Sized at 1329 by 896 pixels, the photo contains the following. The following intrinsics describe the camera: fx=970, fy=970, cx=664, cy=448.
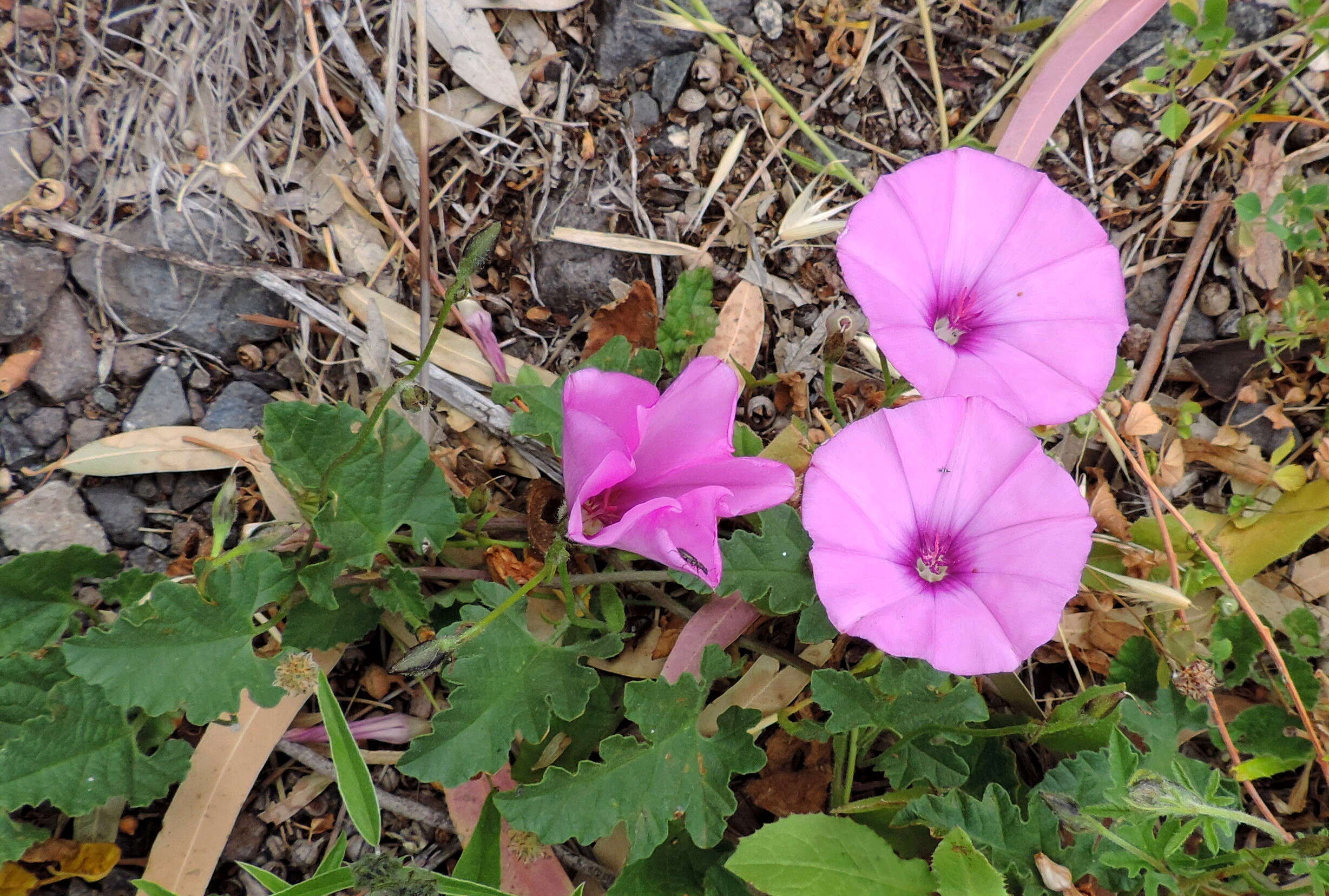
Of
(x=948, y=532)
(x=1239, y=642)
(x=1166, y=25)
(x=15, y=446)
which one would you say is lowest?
(x=15, y=446)

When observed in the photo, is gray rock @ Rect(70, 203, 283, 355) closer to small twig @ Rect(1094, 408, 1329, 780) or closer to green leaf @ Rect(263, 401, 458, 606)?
green leaf @ Rect(263, 401, 458, 606)

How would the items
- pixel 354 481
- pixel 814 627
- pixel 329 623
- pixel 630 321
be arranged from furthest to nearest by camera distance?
pixel 630 321 → pixel 329 623 → pixel 354 481 → pixel 814 627

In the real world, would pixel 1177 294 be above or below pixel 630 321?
above

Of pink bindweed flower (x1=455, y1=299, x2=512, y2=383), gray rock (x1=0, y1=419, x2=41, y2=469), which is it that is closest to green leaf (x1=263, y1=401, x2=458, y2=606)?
pink bindweed flower (x1=455, y1=299, x2=512, y2=383)

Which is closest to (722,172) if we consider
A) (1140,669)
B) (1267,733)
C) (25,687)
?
(1140,669)

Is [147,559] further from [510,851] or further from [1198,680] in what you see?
[1198,680]

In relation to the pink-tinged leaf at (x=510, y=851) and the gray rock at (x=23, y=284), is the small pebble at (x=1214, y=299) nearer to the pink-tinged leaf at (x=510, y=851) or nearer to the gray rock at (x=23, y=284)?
the pink-tinged leaf at (x=510, y=851)

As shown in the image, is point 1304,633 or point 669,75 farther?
point 669,75

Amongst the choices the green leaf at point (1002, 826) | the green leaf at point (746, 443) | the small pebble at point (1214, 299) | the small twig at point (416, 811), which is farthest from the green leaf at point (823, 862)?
the small pebble at point (1214, 299)
